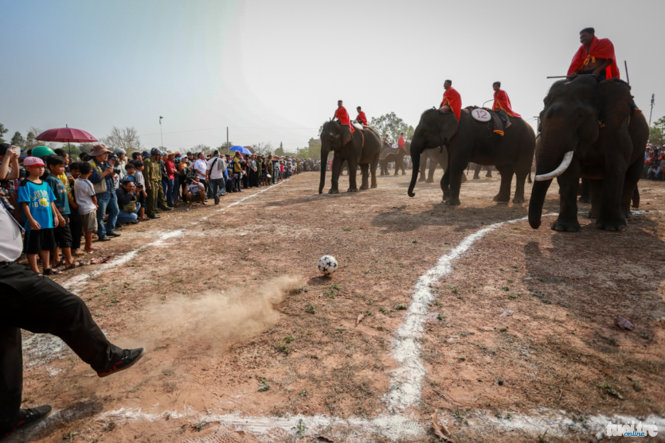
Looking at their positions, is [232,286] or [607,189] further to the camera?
[607,189]

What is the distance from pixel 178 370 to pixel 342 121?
12.5 meters

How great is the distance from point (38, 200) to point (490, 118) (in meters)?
10.7

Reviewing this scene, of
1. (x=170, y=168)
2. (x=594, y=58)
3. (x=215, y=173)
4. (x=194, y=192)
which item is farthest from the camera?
(x=215, y=173)

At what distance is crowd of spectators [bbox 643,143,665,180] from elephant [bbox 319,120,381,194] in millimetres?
15555

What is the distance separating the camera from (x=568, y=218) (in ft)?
22.2

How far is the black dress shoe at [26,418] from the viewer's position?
228 cm

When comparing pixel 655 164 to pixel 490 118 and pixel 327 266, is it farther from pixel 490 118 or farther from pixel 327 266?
pixel 327 266

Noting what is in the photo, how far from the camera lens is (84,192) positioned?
6.62m

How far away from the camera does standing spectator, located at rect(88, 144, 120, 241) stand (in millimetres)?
7566

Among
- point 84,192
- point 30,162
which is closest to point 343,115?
point 84,192

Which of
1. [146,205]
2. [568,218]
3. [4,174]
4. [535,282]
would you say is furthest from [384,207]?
[4,174]

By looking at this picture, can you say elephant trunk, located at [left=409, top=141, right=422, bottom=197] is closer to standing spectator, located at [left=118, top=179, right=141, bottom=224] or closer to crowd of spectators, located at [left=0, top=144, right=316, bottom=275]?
crowd of spectators, located at [left=0, top=144, right=316, bottom=275]

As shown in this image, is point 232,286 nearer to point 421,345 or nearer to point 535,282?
point 421,345

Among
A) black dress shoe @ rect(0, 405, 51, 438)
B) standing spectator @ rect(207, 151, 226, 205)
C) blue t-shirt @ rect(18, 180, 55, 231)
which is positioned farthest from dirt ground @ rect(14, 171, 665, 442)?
standing spectator @ rect(207, 151, 226, 205)
